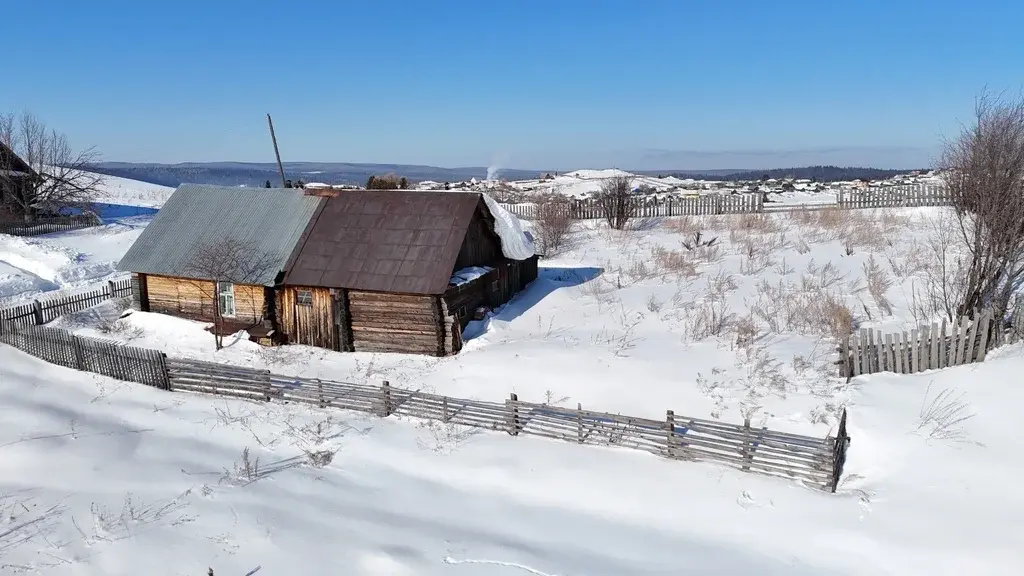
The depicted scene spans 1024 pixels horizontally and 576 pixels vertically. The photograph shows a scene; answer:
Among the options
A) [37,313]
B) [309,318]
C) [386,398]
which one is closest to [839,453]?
[386,398]

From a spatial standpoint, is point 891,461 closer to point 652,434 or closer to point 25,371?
point 652,434

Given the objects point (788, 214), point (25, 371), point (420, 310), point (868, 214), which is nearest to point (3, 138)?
point (25, 371)

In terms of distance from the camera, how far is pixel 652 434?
11656 millimetres

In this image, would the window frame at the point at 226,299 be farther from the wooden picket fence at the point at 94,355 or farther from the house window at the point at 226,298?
the wooden picket fence at the point at 94,355

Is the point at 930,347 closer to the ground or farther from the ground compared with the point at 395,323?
farther from the ground

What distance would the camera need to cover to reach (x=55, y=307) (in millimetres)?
21422

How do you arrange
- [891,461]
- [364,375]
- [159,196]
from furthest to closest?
[159,196] → [364,375] → [891,461]

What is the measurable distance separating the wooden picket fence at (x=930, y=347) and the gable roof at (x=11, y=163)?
44525mm

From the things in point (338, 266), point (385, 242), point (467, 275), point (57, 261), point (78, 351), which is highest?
point (385, 242)

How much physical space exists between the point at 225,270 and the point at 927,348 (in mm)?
18584

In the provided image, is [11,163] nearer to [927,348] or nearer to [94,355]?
[94,355]

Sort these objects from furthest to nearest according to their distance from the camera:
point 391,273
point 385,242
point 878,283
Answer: point 878,283 → point 385,242 → point 391,273

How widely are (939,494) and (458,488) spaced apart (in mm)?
7572

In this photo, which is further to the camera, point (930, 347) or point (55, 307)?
point (55, 307)
